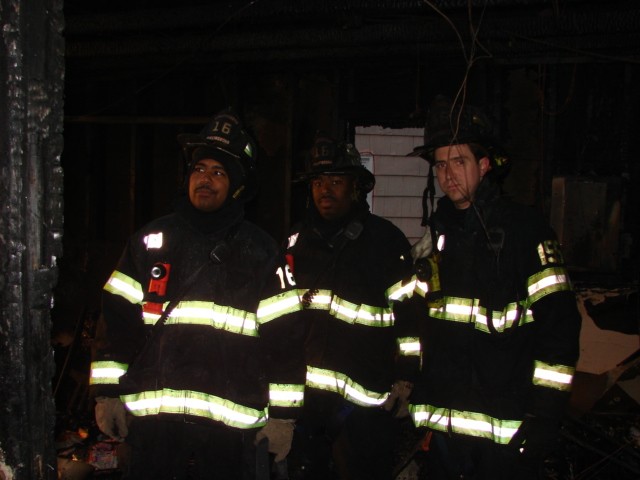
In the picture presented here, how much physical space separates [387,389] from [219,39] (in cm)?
365

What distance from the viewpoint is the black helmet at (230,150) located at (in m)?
3.03

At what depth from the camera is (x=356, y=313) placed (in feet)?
11.8

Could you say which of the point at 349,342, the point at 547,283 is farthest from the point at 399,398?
the point at 547,283

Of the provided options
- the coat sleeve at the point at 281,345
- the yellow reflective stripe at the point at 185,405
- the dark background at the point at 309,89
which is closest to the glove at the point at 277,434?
the coat sleeve at the point at 281,345

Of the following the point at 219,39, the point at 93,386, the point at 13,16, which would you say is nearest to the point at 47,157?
the point at 13,16

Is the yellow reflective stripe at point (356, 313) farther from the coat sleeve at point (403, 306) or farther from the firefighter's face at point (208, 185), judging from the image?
the firefighter's face at point (208, 185)

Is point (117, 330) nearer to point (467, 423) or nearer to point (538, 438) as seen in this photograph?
point (467, 423)

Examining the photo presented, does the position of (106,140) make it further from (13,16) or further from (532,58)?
(13,16)

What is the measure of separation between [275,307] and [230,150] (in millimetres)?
992

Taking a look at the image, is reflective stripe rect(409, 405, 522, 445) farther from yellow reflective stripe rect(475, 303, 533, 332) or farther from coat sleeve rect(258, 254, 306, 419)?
coat sleeve rect(258, 254, 306, 419)

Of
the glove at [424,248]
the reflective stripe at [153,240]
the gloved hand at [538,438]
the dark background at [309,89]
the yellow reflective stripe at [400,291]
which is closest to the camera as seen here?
the gloved hand at [538,438]

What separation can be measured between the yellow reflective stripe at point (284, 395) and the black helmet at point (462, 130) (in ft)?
5.50

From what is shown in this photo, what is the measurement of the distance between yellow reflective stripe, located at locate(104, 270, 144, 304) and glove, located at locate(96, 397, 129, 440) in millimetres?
553

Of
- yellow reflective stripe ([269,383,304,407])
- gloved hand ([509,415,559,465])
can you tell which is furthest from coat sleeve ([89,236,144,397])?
gloved hand ([509,415,559,465])
